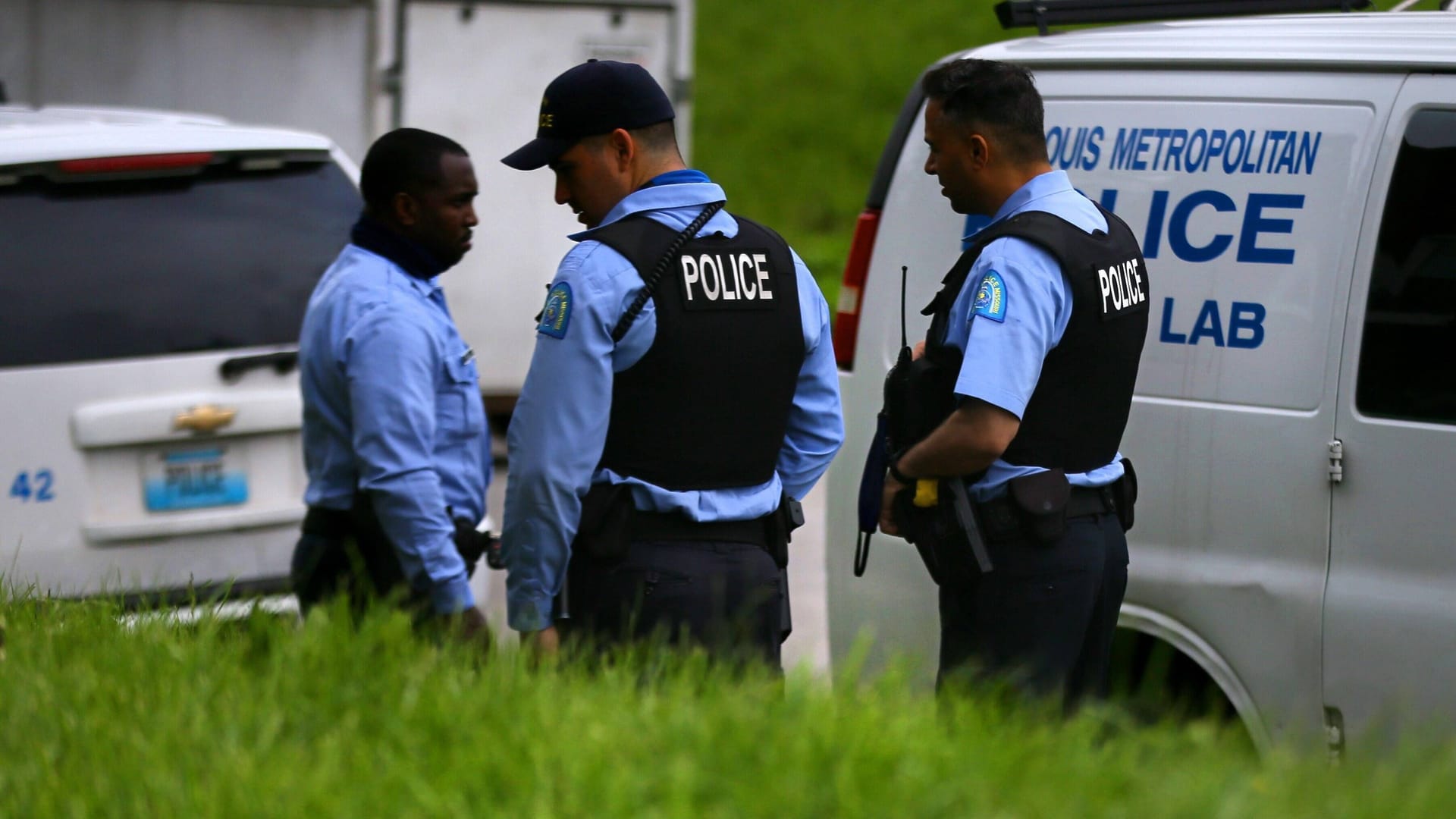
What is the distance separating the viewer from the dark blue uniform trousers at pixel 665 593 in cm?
327

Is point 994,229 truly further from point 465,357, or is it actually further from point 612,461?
point 465,357

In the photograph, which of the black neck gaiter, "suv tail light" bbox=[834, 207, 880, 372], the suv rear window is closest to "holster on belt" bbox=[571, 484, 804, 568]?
the black neck gaiter

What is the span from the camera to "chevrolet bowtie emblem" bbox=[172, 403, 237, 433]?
439 cm

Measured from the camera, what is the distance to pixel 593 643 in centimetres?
319

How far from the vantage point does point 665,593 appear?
3.27 metres

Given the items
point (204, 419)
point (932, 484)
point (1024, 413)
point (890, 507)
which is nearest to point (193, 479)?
point (204, 419)

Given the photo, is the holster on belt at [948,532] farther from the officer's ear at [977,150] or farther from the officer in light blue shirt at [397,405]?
the officer in light blue shirt at [397,405]

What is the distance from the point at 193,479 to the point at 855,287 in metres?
1.86

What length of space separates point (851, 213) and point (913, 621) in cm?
2089

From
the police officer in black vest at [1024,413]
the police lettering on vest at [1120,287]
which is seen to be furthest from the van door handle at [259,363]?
the police lettering on vest at [1120,287]

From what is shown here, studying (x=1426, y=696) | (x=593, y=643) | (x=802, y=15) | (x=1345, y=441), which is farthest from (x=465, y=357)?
(x=802, y=15)

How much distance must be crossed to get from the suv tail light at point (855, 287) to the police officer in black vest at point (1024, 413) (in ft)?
2.64

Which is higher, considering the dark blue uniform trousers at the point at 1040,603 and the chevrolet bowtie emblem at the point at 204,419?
the chevrolet bowtie emblem at the point at 204,419

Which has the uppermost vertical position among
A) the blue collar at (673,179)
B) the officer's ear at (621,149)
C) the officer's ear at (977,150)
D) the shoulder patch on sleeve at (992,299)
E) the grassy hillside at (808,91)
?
the grassy hillside at (808,91)
